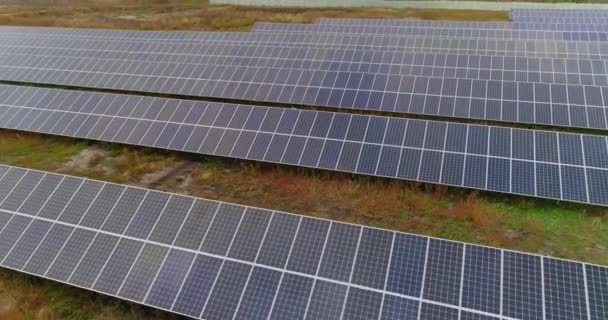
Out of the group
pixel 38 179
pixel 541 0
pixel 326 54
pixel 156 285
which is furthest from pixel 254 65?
pixel 541 0

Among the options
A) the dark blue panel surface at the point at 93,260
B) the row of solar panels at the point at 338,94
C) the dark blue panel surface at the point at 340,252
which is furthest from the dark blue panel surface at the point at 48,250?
the dark blue panel surface at the point at 340,252

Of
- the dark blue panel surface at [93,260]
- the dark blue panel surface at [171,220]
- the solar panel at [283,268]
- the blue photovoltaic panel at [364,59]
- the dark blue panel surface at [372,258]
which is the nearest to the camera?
the solar panel at [283,268]

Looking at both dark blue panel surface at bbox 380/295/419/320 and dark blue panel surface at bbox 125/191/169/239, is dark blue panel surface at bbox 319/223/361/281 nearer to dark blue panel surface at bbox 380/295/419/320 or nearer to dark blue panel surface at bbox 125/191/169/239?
dark blue panel surface at bbox 380/295/419/320

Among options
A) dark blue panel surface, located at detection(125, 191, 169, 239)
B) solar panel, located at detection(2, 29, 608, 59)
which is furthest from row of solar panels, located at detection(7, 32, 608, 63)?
dark blue panel surface, located at detection(125, 191, 169, 239)

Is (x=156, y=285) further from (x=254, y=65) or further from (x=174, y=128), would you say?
(x=254, y=65)

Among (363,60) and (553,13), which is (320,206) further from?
(553,13)

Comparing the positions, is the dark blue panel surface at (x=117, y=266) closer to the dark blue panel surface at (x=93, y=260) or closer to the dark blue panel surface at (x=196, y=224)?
the dark blue panel surface at (x=93, y=260)

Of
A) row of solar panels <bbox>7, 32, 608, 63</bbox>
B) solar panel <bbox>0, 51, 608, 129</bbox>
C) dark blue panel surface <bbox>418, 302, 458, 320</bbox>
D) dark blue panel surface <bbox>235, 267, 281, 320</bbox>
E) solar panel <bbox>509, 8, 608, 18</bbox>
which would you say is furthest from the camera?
solar panel <bbox>509, 8, 608, 18</bbox>
